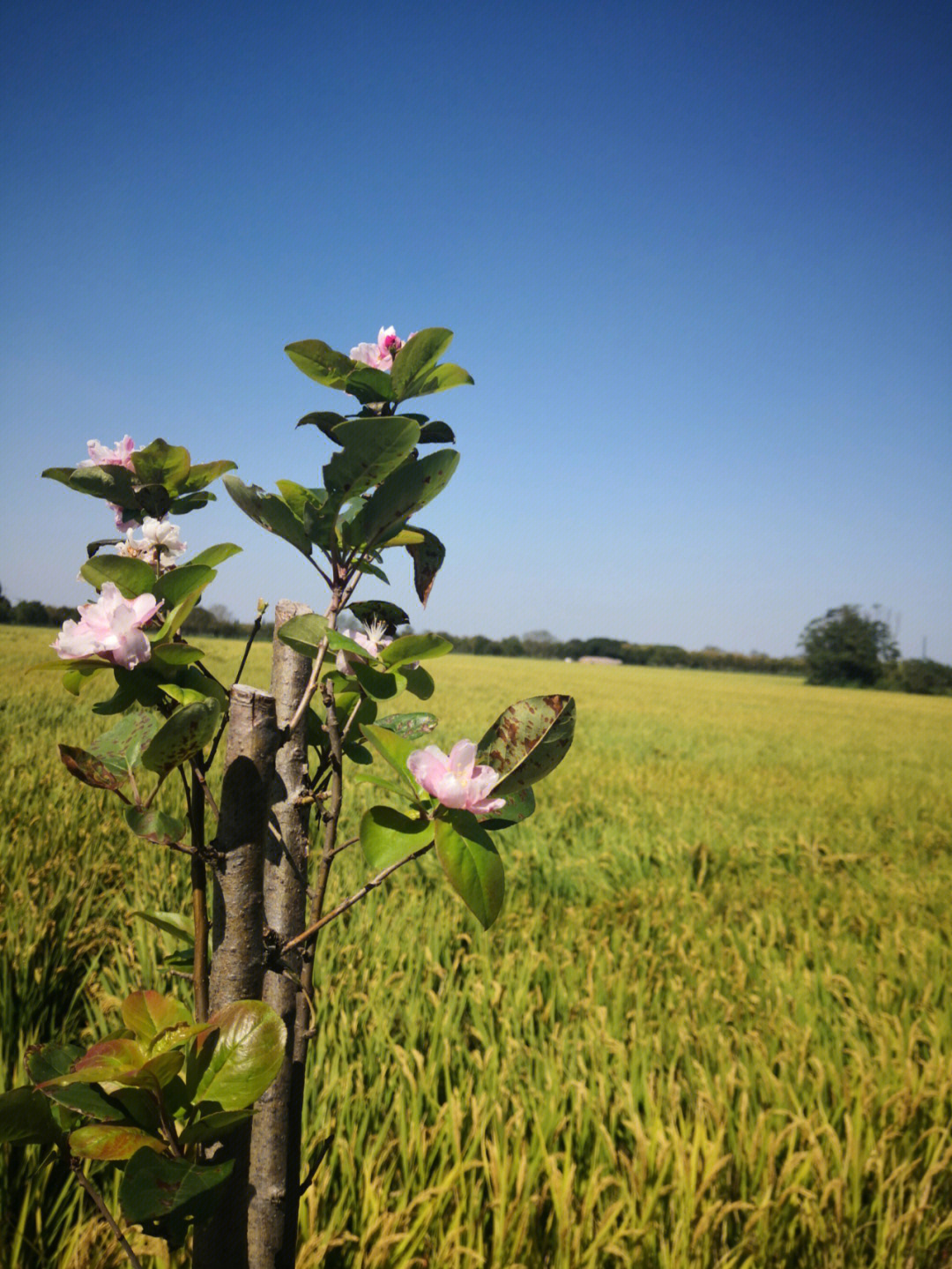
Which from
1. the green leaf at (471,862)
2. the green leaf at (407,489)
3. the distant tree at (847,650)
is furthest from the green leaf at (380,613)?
the distant tree at (847,650)

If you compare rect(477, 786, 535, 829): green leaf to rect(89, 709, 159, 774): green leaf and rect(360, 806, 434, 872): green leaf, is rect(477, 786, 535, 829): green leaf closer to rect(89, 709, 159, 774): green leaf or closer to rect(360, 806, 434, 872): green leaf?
rect(360, 806, 434, 872): green leaf

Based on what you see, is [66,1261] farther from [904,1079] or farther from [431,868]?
[431,868]

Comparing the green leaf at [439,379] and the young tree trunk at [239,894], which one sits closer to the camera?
the young tree trunk at [239,894]

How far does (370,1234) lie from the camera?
123cm

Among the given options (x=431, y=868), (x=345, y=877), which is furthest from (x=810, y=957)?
(x=345, y=877)

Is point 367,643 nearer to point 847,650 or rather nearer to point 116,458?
point 116,458

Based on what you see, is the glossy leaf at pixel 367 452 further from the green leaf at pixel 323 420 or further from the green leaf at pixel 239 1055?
the green leaf at pixel 239 1055

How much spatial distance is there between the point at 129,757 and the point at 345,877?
2.56m

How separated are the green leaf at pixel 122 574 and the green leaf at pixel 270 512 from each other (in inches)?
4.3

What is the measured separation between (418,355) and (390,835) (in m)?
0.45

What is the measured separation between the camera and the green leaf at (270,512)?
62 centimetres

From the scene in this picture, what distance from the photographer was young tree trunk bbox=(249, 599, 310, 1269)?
659mm

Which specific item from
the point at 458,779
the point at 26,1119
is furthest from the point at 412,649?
the point at 26,1119

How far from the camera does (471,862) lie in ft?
1.80
